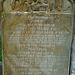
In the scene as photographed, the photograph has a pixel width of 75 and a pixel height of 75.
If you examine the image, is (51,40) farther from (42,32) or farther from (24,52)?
(24,52)

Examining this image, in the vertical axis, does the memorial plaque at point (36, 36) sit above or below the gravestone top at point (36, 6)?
below

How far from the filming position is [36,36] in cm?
165

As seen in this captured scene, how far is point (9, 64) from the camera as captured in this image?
1.74 metres

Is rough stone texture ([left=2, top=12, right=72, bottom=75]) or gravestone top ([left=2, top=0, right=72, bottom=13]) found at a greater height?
gravestone top ([left=2, top=0, right=72, bottom=13])

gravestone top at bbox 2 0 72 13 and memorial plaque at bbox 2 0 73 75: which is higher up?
gravestone top at bbox 2 0 72 13

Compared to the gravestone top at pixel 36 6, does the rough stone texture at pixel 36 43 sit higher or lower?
lower

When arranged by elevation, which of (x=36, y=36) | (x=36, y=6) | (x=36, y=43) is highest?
(x=36, y=6)

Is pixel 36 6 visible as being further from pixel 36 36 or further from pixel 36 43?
pixel 36 43

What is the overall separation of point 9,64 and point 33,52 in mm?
Answer: 420

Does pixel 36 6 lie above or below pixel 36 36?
above

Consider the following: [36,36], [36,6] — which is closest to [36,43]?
[36,36]

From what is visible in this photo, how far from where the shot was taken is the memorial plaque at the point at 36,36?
5.14ft

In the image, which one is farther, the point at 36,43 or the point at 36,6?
the point at 36,43

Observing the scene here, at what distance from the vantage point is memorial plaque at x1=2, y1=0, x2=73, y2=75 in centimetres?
157
